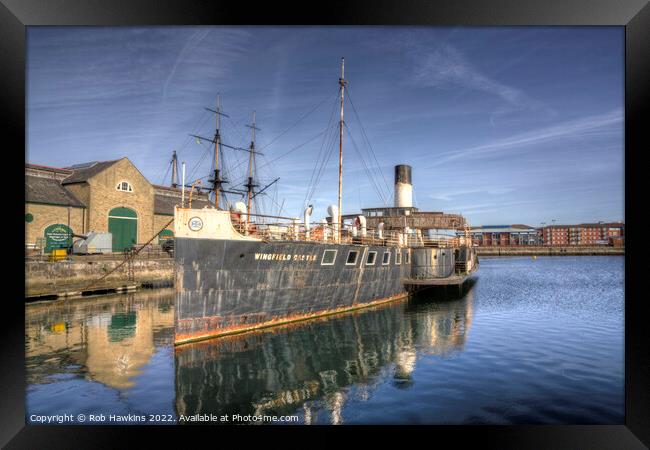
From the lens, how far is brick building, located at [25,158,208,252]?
3628 cm

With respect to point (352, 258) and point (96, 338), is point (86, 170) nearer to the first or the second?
point (96, 338)

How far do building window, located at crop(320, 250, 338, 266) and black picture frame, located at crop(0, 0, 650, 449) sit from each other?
46.6 feet

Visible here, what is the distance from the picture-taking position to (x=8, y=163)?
23.0ft

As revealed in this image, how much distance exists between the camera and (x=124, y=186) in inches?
1688

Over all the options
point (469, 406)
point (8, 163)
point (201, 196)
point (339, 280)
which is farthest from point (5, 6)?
point (201, 196)

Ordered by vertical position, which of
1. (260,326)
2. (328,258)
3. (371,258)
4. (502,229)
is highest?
(502,229)

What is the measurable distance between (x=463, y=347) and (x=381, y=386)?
20.0ft

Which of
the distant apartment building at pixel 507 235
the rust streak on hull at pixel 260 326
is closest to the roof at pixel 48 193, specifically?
the rust streak on hull at pixel 260 326

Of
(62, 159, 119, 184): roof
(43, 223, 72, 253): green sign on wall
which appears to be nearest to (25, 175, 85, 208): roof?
(62, 159, 119, 184): roof

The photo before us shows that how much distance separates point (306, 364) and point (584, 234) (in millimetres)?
144772

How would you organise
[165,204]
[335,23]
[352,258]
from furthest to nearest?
[165,204]
[352,258]
[335,23]

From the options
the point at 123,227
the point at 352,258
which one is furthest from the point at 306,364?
the point at 123,227

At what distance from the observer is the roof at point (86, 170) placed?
133ft

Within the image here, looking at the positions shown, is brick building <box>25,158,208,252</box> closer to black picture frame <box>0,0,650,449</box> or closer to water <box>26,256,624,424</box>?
water <box>26,256,624,424</box>
